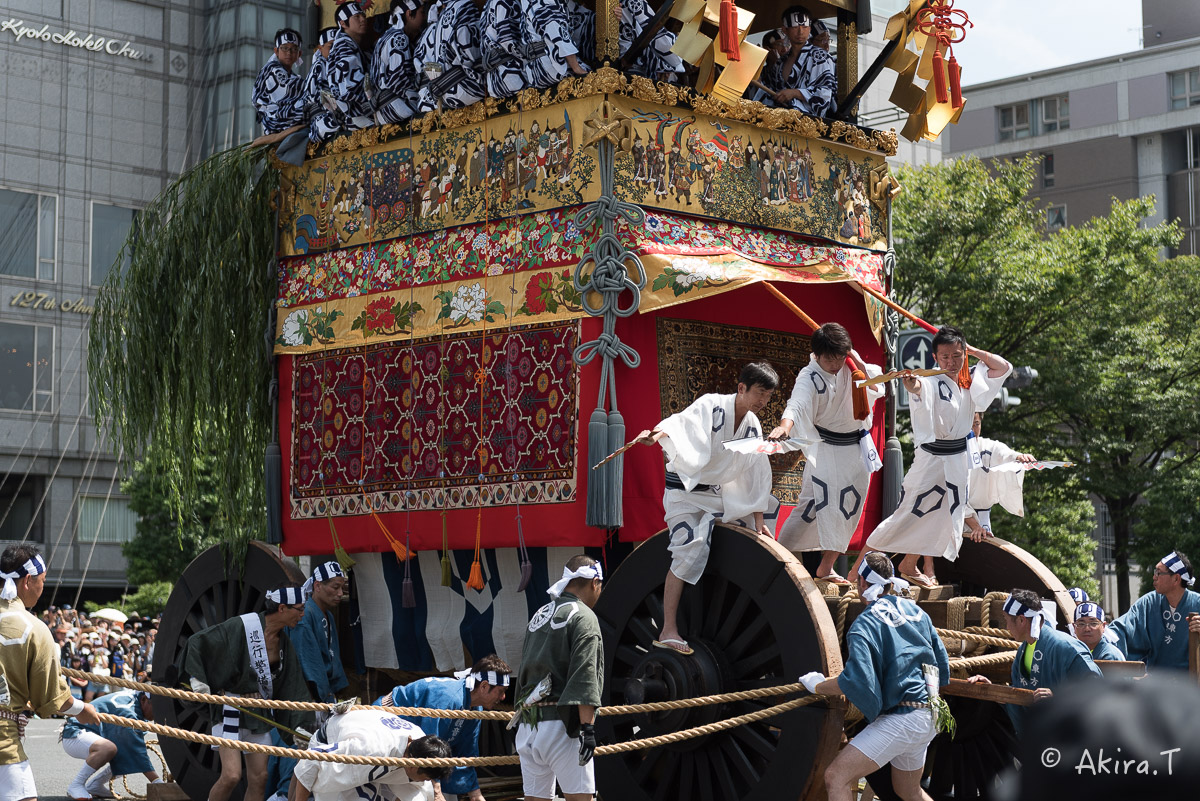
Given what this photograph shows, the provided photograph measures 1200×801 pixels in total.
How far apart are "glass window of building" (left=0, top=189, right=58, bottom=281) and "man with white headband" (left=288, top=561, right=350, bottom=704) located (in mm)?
28782

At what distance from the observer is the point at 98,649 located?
21.2 metres

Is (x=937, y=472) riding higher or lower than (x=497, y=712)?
higher

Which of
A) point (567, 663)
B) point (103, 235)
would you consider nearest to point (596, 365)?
point (567, 663)

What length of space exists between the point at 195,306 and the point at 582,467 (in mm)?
3930

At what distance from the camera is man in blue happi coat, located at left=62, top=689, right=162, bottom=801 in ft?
33.5

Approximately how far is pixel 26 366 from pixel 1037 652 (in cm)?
3231

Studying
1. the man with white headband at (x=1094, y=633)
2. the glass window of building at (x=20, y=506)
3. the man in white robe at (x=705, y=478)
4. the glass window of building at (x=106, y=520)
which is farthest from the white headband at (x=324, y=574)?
the glass window of building at (x=106, y=520)

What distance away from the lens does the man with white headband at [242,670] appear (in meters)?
8.60

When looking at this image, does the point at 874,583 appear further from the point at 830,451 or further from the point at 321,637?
the point at 321,637

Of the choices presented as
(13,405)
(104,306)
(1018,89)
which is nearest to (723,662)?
(104,306)

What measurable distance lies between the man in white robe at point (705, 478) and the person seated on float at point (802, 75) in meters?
2.80

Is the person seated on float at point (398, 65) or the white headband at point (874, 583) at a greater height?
the person seated on float at point (398, 65)

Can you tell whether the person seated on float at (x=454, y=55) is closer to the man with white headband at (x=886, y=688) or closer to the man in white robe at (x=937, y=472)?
the man in white robe at (x=937, y=472)

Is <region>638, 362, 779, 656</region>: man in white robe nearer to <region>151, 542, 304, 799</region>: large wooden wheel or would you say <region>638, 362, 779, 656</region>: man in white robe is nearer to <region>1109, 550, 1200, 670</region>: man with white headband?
<region>1109, 550, 1200, 670</region>: man with white headband
